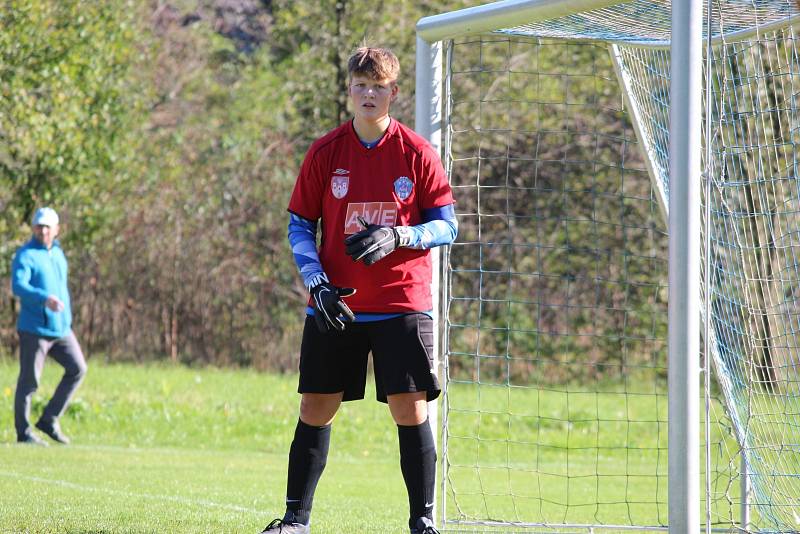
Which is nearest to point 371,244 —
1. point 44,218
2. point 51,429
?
point 44,218

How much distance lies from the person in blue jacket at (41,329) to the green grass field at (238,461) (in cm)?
30

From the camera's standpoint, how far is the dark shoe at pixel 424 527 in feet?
16.0

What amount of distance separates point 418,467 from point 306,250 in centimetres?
104

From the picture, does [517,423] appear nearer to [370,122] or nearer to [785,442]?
[785,442]

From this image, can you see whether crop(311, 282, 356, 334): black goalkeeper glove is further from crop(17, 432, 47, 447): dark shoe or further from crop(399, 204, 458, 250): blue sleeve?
crop(17, 432, 47, 447): dark shoe

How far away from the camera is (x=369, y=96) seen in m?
4.92

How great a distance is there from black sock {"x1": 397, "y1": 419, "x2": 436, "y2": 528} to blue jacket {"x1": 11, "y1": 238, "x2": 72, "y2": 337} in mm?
6747

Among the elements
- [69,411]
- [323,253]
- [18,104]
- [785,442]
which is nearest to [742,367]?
[785,442]

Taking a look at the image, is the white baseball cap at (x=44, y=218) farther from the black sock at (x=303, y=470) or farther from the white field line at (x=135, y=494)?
the black sock at (x=303, y=470)

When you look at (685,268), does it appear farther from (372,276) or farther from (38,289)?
(38,289)

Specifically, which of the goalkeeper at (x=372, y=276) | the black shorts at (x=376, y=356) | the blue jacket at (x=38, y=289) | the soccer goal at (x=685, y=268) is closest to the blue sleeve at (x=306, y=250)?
the goalkeeper at (x=372, y=276)

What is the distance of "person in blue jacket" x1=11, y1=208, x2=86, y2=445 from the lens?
10961 millimetres

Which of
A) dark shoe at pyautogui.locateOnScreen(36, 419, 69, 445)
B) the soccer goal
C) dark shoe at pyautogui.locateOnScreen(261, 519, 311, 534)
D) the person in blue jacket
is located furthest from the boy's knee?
dark shoe at pyautogui.locateOnScreen(261, 519, 311, 534)

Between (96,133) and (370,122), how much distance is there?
13.4 meters
